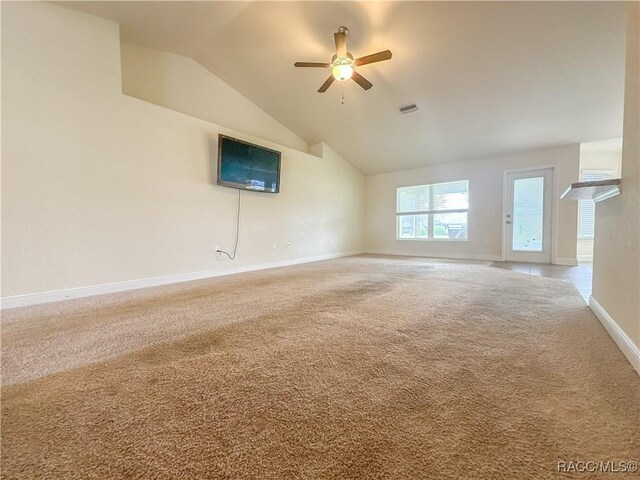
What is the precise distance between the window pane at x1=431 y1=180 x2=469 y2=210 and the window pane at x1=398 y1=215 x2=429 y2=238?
438mm

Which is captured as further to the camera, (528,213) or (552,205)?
(528,213)

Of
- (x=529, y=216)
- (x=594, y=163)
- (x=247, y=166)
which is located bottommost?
(x=529, y=216)

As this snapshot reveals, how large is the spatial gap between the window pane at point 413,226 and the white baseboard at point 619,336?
4.53 m

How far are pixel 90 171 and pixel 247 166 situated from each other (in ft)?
6.19

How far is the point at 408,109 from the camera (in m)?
4.28

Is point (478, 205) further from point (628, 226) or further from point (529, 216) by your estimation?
point (628, 226)

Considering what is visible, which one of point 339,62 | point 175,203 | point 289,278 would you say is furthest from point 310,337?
point 339,62

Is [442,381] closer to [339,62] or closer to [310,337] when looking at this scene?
[310,337]

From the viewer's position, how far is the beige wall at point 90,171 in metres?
2.23

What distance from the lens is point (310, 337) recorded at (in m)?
1.49

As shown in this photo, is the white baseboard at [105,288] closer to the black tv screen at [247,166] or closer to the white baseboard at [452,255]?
the black tv screen at [247,166]

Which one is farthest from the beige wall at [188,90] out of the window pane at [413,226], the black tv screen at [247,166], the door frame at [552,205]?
the door frame at [552,205]

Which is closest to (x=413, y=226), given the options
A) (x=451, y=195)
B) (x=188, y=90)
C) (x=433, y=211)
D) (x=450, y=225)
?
(x=433, y=211)

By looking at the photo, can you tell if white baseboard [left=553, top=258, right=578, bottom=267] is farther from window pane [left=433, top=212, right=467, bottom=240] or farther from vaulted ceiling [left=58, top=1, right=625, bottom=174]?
vaulted ceiling [left=58, top=1, right=625, bottom=174]
